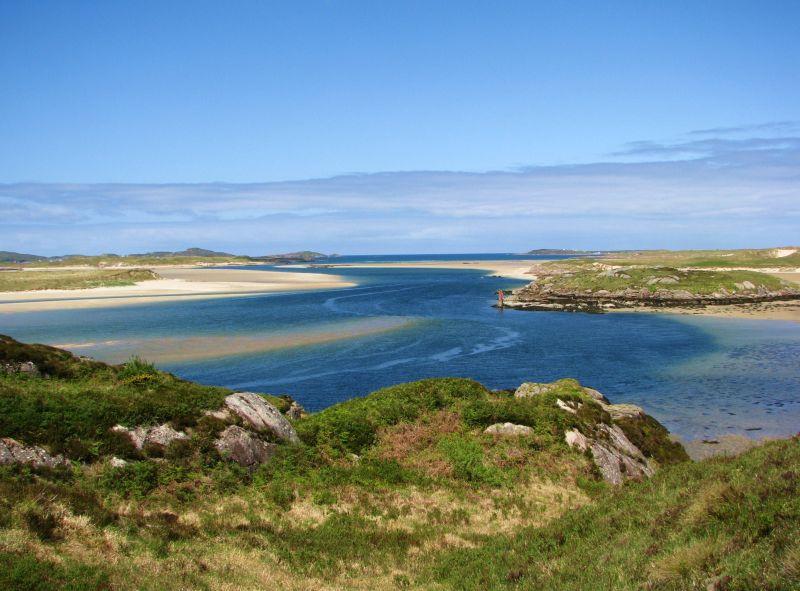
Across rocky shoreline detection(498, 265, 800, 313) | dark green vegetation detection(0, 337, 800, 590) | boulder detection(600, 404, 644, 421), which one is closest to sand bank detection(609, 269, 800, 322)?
rocky shoreline detection(498, 265, 800, 313)

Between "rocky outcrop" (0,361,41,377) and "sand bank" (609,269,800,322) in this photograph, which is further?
"sand bank" (609,269,800,322)

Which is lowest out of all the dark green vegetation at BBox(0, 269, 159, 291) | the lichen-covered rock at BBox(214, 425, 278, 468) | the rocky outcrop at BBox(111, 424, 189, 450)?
the lichen-covered rock at BBox(214, 425, 278, 468)

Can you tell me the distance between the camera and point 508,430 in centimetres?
2575

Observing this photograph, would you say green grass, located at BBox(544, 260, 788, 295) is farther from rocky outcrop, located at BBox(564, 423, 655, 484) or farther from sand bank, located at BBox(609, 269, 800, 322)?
rocky outcrop, located at BBox(564, 423, 655, 484)

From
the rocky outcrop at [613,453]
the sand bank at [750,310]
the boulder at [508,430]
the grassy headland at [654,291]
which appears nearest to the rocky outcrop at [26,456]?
the boulder at [508,430]

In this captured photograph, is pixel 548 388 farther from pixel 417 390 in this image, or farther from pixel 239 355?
pixel 239 355

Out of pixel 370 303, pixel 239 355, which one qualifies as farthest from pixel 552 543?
pixel 370 303

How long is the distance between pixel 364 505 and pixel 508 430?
889 centimetres

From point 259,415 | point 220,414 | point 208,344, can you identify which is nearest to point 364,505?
point 259,415

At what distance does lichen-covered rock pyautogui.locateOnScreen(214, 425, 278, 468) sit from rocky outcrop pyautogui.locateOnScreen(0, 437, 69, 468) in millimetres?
5006

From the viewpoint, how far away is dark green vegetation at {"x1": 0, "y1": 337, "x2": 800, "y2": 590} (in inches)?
450

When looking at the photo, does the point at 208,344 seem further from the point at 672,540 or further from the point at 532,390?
the point at 672,540

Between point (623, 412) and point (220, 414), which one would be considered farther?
point (623, 412)

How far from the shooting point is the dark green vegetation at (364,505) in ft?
37.5
